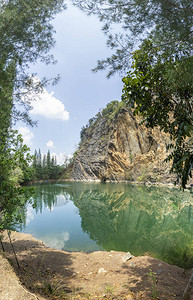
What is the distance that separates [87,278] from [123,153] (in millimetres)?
48477

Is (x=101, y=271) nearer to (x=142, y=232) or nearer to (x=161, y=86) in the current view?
(x=161, y=86)

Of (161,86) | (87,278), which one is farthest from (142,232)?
(161,86)

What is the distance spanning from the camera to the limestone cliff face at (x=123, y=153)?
42.5 m

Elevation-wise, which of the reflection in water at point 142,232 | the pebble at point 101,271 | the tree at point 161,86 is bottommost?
the reflection in water at point 142,232

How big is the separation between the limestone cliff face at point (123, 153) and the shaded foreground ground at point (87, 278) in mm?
32998

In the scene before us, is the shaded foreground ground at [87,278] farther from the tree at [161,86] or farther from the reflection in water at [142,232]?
the tree at [161,86]

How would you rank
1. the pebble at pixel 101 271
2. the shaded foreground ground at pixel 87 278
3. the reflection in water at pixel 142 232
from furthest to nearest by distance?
the reflection in water at pixel 142 232 < the pebble at pixel 101 271 < the shaded foreground ground at pixel 87 278

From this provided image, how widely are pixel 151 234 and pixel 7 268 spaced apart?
25.8 ft

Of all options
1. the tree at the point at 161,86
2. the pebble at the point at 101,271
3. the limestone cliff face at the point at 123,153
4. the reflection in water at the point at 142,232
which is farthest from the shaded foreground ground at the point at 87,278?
the limestone cliff face at the point at 123,153

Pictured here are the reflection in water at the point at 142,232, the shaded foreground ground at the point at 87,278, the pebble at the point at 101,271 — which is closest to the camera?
the shaded foreground ground at the point at 87,278

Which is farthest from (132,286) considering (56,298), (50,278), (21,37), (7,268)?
(21,37)

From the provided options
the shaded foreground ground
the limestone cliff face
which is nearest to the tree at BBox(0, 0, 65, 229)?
the shaded foreground ground

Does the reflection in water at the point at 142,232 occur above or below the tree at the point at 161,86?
below

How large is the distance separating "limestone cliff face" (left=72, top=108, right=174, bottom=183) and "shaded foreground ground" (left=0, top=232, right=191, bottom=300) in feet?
108
